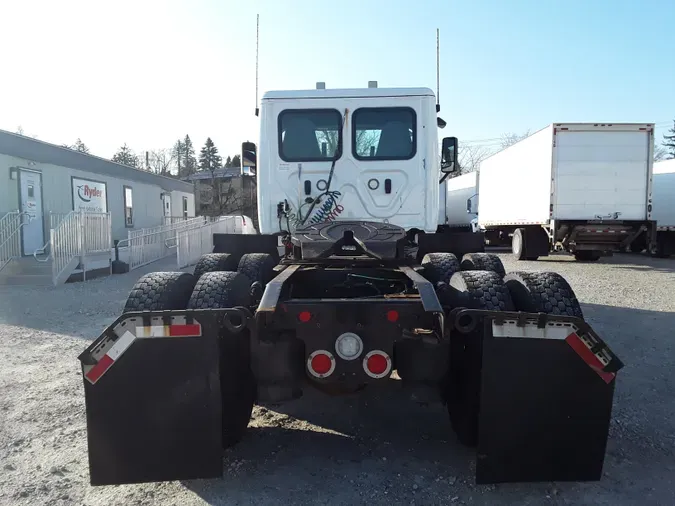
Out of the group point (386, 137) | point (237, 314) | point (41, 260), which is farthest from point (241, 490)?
point (41, 260)

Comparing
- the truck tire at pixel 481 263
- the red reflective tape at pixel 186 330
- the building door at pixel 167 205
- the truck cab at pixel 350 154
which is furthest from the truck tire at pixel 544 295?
the building door at pixel 167 205

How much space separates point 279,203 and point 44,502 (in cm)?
358

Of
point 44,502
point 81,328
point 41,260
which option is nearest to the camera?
point 44,502

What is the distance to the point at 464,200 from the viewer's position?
2702 centimetres

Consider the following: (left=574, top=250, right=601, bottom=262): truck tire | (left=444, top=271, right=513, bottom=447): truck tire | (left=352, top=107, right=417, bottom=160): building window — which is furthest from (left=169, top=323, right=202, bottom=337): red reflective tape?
(left=574, top=250, right=601, bottom=262): truck tire

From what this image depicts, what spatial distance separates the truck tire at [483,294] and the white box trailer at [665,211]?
18.8 metres

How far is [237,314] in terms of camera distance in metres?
2.81

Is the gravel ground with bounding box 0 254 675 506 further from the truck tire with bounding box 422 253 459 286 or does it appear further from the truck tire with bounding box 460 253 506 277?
the truck tire with bounding box 460 253 506 277

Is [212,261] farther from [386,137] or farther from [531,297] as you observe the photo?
[531,297]

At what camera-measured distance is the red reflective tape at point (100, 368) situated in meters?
2.78

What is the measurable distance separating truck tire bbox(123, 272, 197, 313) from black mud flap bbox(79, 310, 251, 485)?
0.54 metres

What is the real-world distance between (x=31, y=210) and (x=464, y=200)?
20.0 metres

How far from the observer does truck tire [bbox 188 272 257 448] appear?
3.14 meters

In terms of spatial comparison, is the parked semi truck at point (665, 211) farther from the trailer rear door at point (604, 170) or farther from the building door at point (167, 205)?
the building door at point (167, 205)
